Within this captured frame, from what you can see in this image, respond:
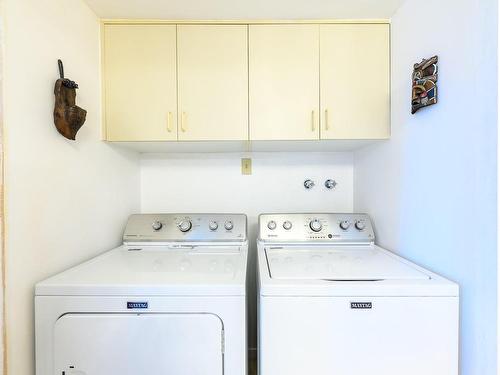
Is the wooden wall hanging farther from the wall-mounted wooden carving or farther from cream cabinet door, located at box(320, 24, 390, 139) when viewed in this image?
the wall-mounted wooden carving

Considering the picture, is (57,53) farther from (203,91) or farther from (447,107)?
(447,107)

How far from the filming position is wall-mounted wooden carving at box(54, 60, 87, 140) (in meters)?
1.13

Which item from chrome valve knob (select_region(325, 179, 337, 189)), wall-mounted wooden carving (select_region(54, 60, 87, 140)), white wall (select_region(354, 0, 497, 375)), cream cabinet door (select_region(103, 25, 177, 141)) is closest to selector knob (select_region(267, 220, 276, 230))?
chrome valve knob (select_region(325, 179, 337, 189))

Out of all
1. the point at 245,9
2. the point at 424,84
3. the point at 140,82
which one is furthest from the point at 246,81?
the point at 424,84

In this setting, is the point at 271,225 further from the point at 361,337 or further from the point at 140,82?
the point at 140,82

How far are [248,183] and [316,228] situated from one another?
0.62 meters

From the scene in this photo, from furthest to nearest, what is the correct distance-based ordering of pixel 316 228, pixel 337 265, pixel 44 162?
pixel 316 228, pixel 337 265, pixel 44 162

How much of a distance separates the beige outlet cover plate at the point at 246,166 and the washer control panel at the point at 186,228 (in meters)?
0.41

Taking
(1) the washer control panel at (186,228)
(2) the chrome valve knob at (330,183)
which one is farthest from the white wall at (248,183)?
(1) the washer control panel at (186,228)

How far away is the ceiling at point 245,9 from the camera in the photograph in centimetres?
135

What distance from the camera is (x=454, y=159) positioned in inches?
40.0

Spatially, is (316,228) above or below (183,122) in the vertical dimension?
below

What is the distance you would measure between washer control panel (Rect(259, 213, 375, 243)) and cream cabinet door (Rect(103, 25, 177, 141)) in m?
0.80

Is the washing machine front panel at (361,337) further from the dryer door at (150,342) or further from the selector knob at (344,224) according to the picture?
the selector knob at (344,224)
